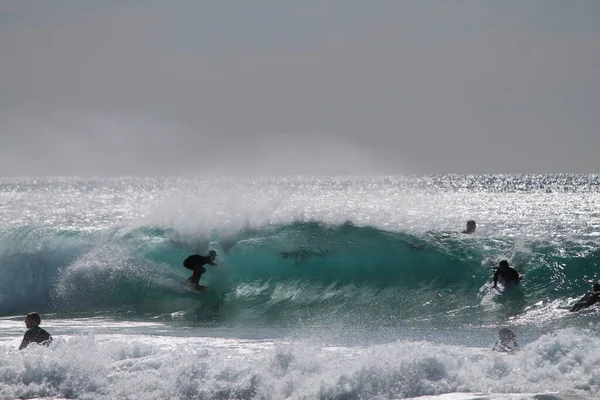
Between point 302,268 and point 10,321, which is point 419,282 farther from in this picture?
point 10,321

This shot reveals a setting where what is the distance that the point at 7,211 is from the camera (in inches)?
2817

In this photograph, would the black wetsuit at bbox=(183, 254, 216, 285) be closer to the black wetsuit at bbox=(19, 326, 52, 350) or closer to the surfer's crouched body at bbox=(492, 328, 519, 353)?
the black wetsuit at bbox=(19, 326, 52, 350)

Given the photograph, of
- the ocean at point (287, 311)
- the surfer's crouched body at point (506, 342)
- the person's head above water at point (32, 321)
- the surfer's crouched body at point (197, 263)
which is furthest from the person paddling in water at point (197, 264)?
the surfer's crouched body at point (506, 342)

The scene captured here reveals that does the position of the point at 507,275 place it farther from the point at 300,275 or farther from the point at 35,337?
the point at 35,337

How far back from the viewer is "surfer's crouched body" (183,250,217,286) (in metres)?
20.5

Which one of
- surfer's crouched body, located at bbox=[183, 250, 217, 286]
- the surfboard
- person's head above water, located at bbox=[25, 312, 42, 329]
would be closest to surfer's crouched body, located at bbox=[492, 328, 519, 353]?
person's head above water, located at bbox=[25, 312, 42, 329]

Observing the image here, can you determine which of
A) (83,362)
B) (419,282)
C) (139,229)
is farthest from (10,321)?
(419,282)

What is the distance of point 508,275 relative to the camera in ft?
63.8

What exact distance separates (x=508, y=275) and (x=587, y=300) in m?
2.62

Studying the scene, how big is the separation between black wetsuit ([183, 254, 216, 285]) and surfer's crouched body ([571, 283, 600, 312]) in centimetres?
882

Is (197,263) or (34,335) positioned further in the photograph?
(197,263)

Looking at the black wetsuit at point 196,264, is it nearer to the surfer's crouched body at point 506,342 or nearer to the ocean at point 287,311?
the ocean at point 287,311

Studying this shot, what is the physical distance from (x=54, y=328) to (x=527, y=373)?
10343mm

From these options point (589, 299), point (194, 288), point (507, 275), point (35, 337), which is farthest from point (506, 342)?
point (194, 288)
